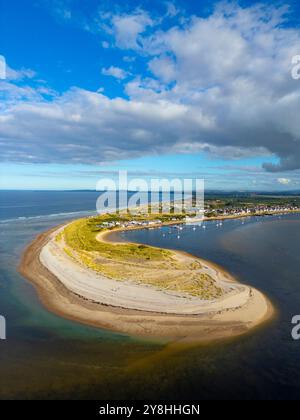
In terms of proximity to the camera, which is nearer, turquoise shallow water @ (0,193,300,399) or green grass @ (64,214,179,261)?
turquoise shallow water @ (0,193,300,399)

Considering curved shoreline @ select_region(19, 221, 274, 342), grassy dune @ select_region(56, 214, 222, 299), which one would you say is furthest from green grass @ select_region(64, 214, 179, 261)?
curved shoreline @ select_region(19, 221, 274, 342)

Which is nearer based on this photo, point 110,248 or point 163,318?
point 163,318

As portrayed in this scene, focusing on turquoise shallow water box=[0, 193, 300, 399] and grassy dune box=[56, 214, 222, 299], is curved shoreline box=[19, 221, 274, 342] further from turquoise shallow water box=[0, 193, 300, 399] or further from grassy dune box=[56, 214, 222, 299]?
grassy dune box=[56, 214, 222, 299]

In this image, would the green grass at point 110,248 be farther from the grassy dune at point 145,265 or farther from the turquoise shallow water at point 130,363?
the turquoise shallow water at point 130,363

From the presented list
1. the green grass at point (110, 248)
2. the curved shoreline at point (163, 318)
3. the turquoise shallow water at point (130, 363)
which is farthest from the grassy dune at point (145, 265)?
Result: the turquoise shallow water at point (130, 363)

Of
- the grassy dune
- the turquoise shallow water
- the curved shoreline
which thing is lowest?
the turquoise shallow water

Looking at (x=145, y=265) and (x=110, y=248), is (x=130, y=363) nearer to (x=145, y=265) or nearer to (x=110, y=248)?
(x=145, y=265)

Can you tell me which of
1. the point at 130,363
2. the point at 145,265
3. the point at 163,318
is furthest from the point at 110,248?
the point at 130,363
